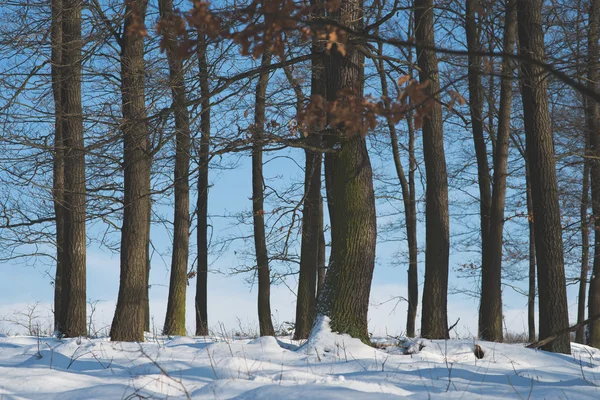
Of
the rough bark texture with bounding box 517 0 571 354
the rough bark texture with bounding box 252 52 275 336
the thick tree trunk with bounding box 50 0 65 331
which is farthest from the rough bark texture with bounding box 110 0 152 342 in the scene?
the rough bark texture with bounding box 517 0 571 354

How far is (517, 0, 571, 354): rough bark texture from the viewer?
30.7 feet

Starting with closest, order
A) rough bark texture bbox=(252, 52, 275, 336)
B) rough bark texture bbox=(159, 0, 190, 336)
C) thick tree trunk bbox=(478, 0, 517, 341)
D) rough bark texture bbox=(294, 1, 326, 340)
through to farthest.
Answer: thick tree trunk bbox=(478, 0, 517, 341) → rough bark texture bbox=(294, 1, 326, 340) → rough bark texture bbox=(159, 0, 190, 336) → rough bark texture bbox=(252, 52, 275, 336)

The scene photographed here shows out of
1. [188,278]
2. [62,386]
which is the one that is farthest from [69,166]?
[62,386]

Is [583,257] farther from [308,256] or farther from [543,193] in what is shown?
[308,256]

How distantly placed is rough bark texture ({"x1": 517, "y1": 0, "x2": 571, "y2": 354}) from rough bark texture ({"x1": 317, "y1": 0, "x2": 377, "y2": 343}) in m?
2.96

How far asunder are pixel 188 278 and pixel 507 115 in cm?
882

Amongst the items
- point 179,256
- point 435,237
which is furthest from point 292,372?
point 179,256

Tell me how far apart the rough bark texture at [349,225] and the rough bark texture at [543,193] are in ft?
9.70

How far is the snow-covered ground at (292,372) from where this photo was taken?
15.9ft

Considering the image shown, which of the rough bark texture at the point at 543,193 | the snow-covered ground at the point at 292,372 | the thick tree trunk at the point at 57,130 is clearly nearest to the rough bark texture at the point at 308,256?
the rough bark texture at the point at 543,193

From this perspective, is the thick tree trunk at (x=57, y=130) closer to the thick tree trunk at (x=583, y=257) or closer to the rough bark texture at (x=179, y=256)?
the rough bark texture at (x=179, y=256)

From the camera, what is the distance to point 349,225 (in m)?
Result: 8.60

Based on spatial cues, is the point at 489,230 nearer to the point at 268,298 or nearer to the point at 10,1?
the point at 268,298

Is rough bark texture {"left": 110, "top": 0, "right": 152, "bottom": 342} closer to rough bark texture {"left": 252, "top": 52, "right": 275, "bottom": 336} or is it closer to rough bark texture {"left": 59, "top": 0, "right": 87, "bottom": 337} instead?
rough bark texture {"left": 59, "top": 0, "right": 87, "bottom": 337}
